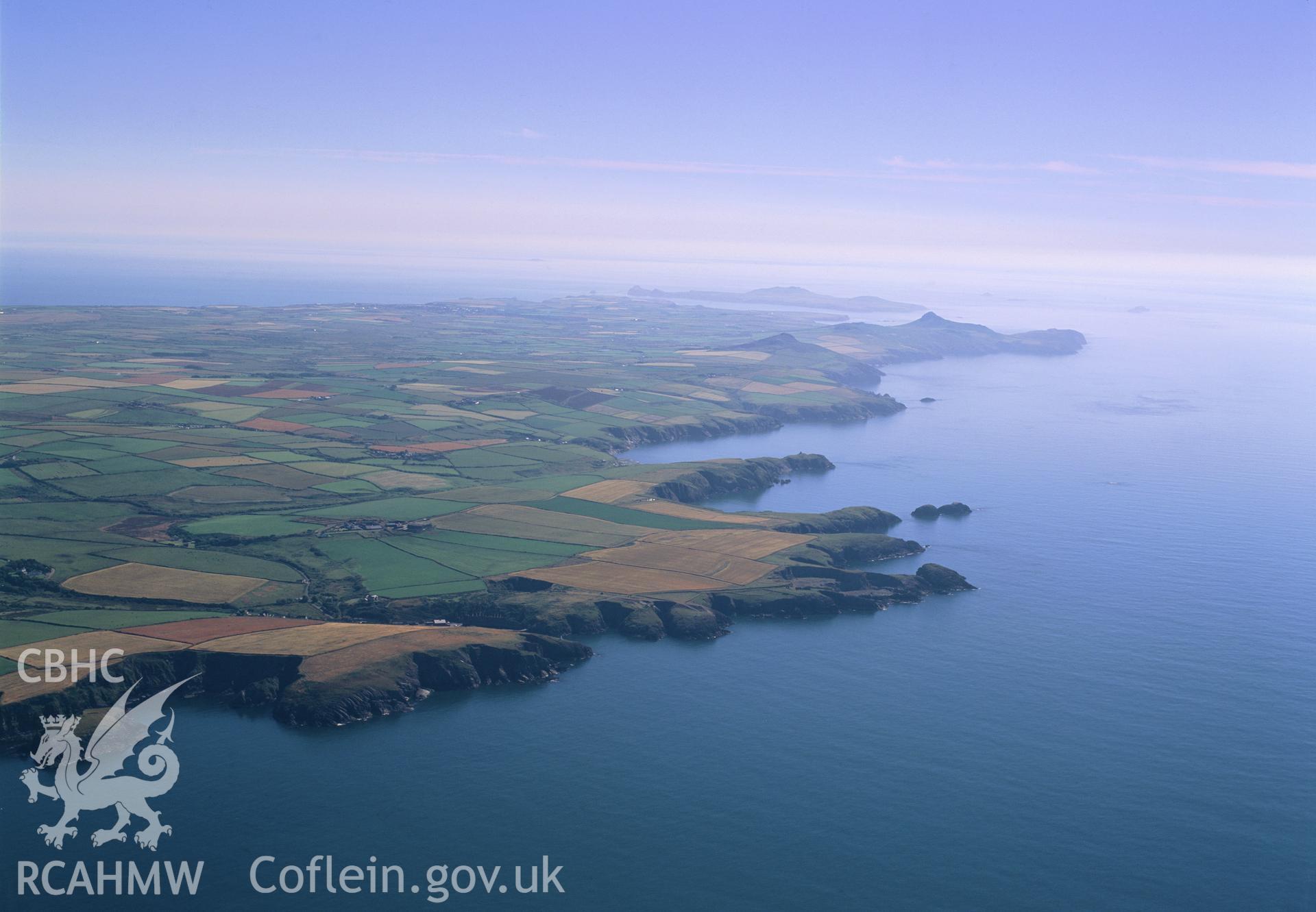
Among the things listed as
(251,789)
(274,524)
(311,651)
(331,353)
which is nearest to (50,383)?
(331,353)

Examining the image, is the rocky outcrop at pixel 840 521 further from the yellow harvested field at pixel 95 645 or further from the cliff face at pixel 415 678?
the yellow harvested field at pixel 95 645

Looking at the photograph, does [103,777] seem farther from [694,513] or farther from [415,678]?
[694,513]

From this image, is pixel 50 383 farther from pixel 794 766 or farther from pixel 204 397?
pixel 794 766

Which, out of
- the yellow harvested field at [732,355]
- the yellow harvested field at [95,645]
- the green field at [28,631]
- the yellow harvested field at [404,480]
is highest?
the yellow harvested field at [732,355]

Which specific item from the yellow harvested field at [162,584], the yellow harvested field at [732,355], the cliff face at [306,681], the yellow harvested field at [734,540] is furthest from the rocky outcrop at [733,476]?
the yellow harvested field at [732,355]

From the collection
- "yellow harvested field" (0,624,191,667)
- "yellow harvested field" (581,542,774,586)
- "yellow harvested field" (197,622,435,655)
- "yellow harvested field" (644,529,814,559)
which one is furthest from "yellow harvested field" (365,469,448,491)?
"yellow harvested field" (0,624,191,667)

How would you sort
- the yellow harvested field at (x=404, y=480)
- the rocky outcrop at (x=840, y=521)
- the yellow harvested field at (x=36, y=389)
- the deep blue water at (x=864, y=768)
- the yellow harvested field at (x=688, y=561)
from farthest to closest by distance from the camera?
the yellow harvested field at (x=36, y=389) < the yellow harvested field at (x=404, y=480) < the rocky outcrop at (x=840, y=521) < the yellow harvested field at (x=688, y=561) < the deep blue water at (x=864, y=768)

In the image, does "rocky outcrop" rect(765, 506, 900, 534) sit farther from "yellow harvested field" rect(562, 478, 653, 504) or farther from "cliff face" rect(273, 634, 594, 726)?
"cliff face" rect(273, 634, 594, 726)
